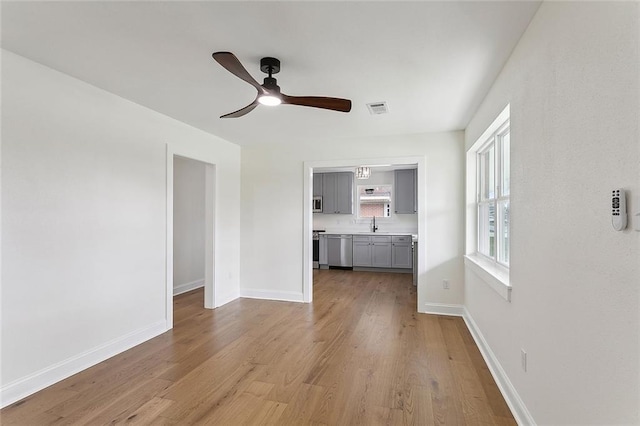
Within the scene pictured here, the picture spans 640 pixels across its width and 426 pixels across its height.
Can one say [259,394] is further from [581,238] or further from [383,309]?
[383,309]

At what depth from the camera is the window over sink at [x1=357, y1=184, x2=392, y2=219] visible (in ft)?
26.1

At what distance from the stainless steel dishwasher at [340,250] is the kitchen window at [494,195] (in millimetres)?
3884

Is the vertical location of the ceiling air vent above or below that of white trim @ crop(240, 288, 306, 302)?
above

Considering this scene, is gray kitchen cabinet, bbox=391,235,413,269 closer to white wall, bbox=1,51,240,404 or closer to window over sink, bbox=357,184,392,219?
window over sink, bbox=357,184,392,219

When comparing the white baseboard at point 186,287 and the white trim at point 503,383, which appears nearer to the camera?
the white trim at point 503,383

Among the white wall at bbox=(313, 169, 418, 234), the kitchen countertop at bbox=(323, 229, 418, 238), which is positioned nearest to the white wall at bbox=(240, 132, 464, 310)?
the kitchen countertop at bbox=(323, 229, 418, 238)

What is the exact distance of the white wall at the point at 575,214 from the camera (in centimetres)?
105

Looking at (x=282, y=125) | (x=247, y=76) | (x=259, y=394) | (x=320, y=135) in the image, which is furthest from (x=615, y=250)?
(x=320, y=135)

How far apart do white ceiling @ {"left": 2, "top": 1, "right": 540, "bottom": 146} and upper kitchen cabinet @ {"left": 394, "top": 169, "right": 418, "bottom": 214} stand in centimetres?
422

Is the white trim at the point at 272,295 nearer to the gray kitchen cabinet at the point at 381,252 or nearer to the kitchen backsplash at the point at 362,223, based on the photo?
the gray kitchen cabinet at the point at 381,252

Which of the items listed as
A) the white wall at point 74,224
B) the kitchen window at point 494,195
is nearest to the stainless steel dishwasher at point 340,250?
the kitchen window at point 494,195

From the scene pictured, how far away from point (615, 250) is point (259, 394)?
2244 millimetres

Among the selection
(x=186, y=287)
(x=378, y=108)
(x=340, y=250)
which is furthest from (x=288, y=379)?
(x=340, y=250)

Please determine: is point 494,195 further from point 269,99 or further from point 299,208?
point 299,208
